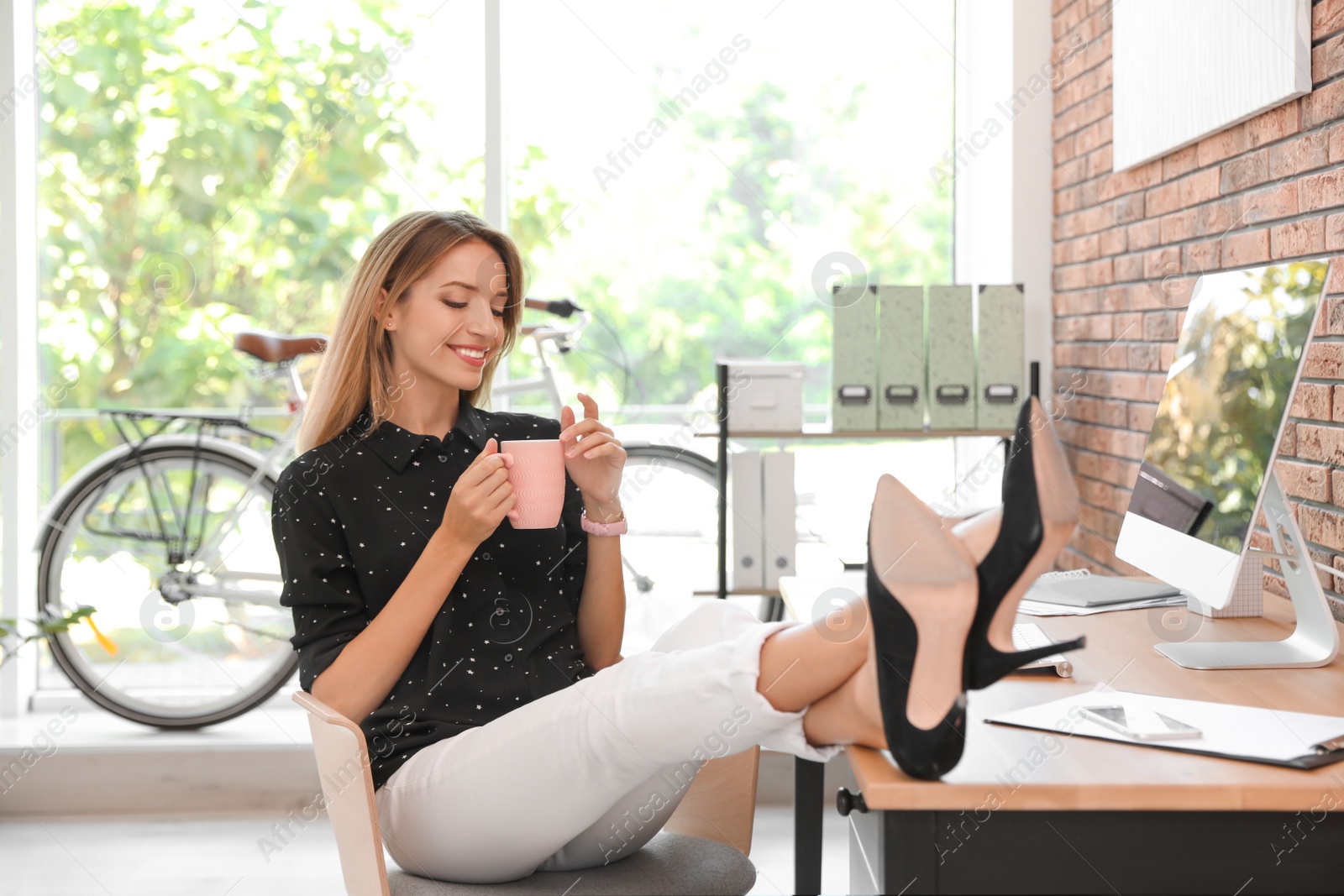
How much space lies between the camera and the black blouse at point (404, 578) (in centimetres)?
136

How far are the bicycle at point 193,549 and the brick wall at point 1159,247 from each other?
39.8 inches

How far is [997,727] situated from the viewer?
980 mm

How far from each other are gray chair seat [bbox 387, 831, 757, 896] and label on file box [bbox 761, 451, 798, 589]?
1.32 metres

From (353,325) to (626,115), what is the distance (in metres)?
1.68

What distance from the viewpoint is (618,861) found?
1.24m

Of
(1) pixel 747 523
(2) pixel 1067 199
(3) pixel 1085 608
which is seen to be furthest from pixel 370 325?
(2) pixel 1067 199

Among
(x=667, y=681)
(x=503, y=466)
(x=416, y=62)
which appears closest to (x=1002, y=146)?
(x=416, y=62)

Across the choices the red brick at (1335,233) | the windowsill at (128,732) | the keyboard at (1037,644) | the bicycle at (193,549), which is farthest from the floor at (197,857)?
the red brick at (1335,233)

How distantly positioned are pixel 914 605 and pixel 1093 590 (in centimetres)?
84

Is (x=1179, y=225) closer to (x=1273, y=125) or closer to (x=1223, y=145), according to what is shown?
(x=1223, y=145)

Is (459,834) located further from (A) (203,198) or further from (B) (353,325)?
(A) (203,198)

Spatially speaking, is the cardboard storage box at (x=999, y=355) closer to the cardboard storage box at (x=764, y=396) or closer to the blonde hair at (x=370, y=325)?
the cardboard storage box at (x=764, y=396)

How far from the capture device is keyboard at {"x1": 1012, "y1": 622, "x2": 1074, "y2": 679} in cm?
118

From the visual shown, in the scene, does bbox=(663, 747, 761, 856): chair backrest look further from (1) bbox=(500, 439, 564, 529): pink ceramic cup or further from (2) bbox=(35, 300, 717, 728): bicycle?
(2) bbox=(35, 300, 717, 728): bicycle
